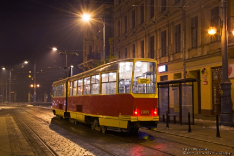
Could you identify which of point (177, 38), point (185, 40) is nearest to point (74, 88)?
point (185, 40)

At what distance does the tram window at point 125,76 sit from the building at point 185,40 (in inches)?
267

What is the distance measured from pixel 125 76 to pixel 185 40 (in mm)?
15596

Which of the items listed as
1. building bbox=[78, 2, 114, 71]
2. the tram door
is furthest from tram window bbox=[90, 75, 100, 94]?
building bbox=[78, 2, 114, 71]

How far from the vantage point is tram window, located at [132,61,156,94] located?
12156 millimetres

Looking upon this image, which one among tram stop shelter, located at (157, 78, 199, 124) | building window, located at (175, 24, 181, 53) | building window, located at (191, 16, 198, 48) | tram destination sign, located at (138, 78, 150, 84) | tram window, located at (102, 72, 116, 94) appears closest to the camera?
tram destination sign, located at (138, 78, 150, 84)

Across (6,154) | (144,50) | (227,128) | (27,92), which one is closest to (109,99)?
(6,154)

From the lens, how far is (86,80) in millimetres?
15969

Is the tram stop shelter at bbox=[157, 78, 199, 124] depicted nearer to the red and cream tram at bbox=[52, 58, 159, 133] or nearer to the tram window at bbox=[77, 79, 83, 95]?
the red and cream tram at bbox=[52, 58, 159, 133]

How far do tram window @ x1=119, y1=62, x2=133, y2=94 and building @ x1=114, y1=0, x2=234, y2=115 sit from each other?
679cm

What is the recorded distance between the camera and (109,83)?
13031 mm

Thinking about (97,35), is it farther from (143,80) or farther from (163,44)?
(143,80)

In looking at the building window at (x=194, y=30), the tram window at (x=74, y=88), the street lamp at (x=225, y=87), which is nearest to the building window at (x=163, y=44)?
the building window at (x=194, y=30)

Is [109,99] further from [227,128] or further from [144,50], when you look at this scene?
[144,50]

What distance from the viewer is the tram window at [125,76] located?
40.0 ft
